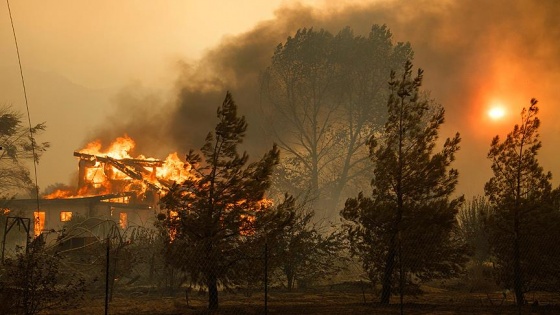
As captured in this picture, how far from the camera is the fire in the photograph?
45531 millimetres

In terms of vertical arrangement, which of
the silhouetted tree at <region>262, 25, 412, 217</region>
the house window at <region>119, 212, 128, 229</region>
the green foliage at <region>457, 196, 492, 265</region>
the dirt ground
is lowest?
the dirt ground

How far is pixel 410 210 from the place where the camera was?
1864 centimetres

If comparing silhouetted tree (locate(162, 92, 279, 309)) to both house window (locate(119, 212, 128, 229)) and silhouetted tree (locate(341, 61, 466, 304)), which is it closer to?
silhouetted tree (locate(341, 61, 466, 304))

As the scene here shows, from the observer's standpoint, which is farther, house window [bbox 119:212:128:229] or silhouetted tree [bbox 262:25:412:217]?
silhouetted tree [bbox 262:25:412:217]

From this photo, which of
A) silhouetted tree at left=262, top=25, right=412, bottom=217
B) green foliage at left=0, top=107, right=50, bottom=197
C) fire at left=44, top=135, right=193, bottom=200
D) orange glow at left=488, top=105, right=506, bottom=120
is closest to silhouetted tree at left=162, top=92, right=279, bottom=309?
fire at left=44, top=135, right=193, bottom=200

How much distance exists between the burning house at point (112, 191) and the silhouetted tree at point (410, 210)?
2507cm

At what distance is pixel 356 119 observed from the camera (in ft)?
183

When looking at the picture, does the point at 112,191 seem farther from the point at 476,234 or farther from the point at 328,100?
the point at 476,234

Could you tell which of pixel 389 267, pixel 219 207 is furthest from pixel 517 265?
pixel 219 207

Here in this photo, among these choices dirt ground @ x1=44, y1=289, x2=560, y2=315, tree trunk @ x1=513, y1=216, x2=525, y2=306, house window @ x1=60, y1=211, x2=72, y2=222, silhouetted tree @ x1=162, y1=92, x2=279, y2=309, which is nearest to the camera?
dirt ground @ x1=44, y1=289, x2=560, y2=315

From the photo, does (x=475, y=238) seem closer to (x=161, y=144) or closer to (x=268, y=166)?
(x=268, y=166)

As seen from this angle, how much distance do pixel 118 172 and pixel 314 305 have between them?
32.8m

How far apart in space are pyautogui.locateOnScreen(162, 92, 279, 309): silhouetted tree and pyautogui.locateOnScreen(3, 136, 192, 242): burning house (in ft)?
79.5

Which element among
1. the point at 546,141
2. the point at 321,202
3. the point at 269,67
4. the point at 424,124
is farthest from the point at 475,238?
the point at 546,141
